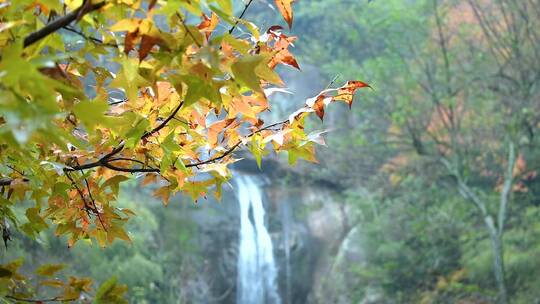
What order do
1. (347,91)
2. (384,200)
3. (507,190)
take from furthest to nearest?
(384,200) < (507,190) < (347,91)

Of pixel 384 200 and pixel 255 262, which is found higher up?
pixel 384 200

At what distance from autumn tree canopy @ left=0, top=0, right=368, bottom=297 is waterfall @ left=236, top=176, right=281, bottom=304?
10883 mm

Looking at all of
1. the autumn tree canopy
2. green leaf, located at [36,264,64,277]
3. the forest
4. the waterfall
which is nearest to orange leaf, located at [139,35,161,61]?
the autumn tree canopy

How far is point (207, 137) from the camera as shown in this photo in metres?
1.41

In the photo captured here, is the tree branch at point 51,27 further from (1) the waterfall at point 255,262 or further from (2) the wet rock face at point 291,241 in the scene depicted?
(1) the waterfall at point 255,262

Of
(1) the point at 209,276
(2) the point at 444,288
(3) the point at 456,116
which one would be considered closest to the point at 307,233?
(1) the point at 209,276

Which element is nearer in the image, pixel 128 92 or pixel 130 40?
pixel 130 40

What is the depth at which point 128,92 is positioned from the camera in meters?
1.04

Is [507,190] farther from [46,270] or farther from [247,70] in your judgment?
[247,70]

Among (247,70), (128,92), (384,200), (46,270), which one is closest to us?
(247,70)

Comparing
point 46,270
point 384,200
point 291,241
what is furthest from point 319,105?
point 291,241

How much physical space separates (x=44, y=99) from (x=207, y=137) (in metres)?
0.72

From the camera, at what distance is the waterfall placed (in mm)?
12125

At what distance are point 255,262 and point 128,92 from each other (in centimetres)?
Answer: 1169
